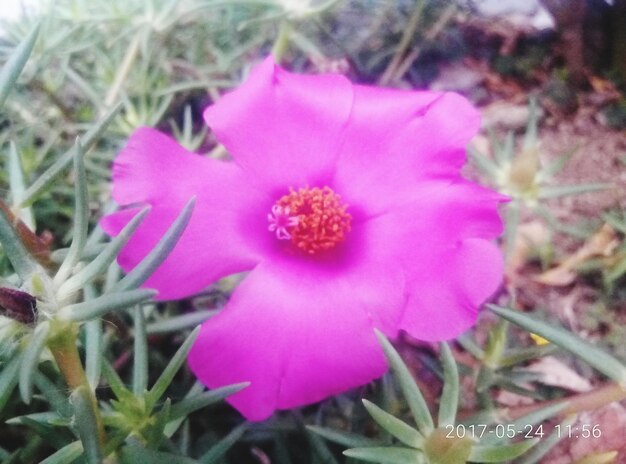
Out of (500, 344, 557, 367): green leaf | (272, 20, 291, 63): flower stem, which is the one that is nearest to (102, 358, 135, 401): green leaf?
(500, 344, 557, 367): green leaf

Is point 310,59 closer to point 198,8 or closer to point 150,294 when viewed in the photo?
point 198,8

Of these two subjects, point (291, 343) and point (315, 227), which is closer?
point (291, 343)

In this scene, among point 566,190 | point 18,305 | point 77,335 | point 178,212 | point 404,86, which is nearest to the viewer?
point 18,305

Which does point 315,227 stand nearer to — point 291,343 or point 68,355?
point 291,343

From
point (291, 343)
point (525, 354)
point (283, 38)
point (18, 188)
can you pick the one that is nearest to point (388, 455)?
point (291, 343)

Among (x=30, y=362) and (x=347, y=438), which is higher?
(x=30, y=362)

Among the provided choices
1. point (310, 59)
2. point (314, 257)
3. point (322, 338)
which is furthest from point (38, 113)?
point (322, 338)

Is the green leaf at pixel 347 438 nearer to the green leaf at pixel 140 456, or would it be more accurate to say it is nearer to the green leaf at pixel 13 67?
the green leaf at pixel 140 456

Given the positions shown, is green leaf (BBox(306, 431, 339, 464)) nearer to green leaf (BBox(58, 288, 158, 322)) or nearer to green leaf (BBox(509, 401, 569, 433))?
green leaf (BBox(509, 401, 569, 433))
